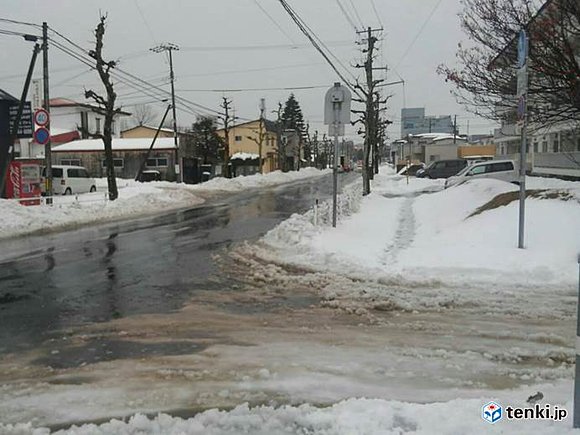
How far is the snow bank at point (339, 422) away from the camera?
313 cm

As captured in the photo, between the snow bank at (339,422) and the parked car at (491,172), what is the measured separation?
21905 millimetres

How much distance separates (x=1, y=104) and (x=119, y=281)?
16.3 meters

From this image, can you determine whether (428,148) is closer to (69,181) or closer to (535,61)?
(69,181)

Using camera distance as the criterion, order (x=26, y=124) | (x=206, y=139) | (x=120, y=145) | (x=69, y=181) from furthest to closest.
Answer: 1. (x=206, y=139)
2. (x=120, y=145)
3. (x=69, y=181)
4. (x=26, y=124)

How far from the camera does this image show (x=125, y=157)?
4550cm

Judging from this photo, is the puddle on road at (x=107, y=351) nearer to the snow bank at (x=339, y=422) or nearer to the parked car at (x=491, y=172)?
the snow bank at (x=339, y=422)

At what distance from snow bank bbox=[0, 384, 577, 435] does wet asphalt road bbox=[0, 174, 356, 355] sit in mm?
2360

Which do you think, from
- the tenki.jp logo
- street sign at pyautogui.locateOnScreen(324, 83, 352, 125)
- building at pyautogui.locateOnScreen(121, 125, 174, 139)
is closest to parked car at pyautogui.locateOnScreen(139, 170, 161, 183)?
building at pyautogui.locateOnScreen(121, 125, 174, 139)

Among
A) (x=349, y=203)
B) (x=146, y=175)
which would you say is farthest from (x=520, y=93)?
(x=146, y=175)

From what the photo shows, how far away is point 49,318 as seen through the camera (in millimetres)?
6129

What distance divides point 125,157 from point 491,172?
1240 inches

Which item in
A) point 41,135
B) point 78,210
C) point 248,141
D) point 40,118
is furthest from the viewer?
point 248,141

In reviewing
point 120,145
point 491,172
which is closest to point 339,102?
point 491,172

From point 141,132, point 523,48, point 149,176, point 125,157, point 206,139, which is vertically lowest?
point 149,176
